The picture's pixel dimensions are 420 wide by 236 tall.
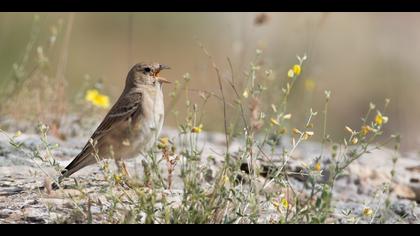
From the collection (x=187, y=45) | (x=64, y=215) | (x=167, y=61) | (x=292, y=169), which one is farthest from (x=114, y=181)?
(x=187, y=45)

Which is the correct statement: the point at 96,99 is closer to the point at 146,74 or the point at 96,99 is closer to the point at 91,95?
the point at 91,95

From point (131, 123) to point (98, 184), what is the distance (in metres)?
0.96

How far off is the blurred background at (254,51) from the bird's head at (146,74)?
9.90 feet

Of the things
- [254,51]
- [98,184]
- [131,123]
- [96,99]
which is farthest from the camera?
[254,51]

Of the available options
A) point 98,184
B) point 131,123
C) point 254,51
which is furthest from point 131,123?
point 254,51

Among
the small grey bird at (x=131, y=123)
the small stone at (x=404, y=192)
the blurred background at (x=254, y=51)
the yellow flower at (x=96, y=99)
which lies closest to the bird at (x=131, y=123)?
the small grey bird at (x=131, y=123)

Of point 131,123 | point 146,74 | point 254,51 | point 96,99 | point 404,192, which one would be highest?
point 254,51

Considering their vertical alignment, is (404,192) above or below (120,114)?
below

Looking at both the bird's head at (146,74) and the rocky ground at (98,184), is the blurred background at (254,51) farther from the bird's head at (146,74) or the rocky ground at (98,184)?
the bird's head at (146,74)

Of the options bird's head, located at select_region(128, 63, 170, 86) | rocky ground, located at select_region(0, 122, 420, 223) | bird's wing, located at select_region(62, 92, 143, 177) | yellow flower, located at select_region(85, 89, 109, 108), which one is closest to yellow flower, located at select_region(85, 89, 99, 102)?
yellow flower, located at select_region(85, 89, 109, 108)

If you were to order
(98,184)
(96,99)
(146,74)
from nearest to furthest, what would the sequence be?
(98,184) → (146,74) → (96,99)

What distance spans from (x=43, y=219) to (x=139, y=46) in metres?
10.4

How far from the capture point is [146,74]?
666cm

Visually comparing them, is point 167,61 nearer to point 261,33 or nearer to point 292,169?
point 261,33
